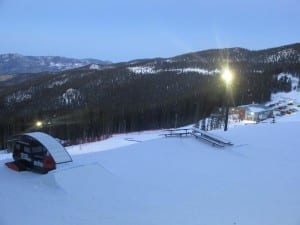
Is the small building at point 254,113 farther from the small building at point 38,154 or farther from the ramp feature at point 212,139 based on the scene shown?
the small building at point 38,154

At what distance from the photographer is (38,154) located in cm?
1652

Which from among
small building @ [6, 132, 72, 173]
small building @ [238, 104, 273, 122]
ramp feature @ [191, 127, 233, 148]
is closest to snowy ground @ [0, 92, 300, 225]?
small building @ [6, 132, 72, 173]

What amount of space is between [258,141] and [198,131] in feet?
12.1

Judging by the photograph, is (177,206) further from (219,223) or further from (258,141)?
(258,141)

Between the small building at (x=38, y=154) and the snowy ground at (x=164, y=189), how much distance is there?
474 mm

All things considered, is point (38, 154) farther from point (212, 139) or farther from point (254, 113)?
point (254, 113)

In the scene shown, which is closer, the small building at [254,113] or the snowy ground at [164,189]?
the snowy ground at [164,189]

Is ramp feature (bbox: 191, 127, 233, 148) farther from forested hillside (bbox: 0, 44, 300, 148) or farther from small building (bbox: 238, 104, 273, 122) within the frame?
forested hillside (bbox: 0, 44, 300, 148)

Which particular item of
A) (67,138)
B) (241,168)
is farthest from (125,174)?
(67,138)

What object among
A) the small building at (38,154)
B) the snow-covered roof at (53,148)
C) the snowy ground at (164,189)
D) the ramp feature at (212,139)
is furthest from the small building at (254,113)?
the small building at (38,154)

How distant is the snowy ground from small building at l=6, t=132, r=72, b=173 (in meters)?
0.47

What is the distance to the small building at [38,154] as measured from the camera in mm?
16125

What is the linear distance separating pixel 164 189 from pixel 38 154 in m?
5.99

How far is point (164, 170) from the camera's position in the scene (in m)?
16.9
